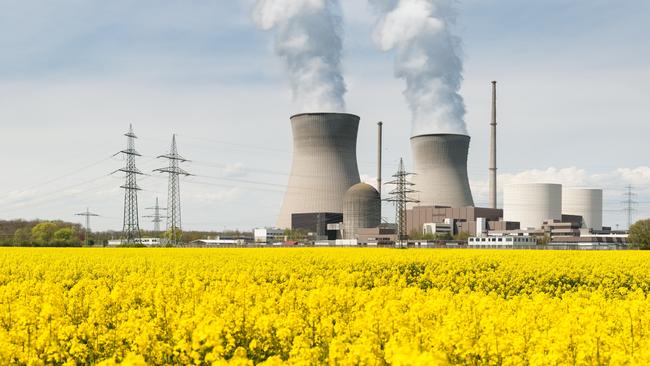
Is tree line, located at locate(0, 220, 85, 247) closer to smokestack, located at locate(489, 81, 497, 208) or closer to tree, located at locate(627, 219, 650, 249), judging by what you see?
tree, located at locate(627, 219, 650, 249)

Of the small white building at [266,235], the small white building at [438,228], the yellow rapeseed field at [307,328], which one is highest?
the yellow rapeseed field at [307,328]

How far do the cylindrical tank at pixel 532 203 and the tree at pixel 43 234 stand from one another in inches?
1935

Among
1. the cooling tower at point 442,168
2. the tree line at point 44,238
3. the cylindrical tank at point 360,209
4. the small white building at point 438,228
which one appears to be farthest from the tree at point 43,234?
the small white building at point 438,228

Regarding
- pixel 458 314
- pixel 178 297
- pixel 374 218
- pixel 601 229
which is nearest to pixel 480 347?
pixel 458 314

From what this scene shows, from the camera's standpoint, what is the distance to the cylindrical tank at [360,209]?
218ft

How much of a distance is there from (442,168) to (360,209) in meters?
9.64

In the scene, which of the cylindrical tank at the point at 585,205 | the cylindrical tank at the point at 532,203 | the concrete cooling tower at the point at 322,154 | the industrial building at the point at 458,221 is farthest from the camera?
the cylindrical tank at the point at 585,205

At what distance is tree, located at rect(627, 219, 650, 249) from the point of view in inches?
1859

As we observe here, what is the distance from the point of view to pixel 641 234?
4859 cm

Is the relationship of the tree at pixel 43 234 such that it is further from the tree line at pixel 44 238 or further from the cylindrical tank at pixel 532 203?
the cylindrical tank at pixel 532 203

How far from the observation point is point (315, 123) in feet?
185

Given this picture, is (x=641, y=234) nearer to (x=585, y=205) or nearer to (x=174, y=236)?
(x=174, y=236)

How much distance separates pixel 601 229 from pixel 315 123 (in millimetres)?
47961

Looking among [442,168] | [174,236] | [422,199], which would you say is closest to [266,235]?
[422,199]
